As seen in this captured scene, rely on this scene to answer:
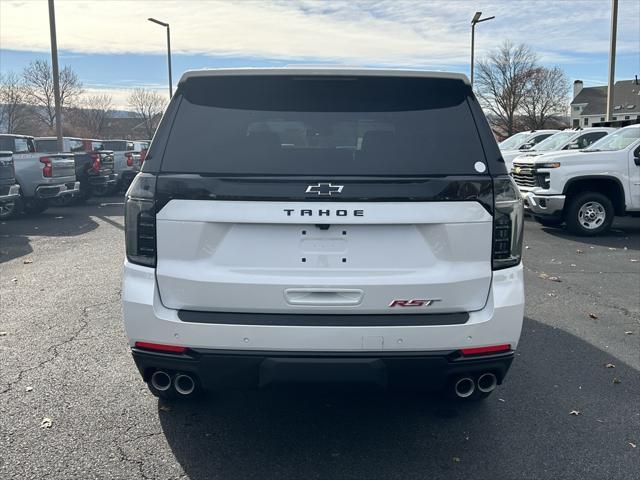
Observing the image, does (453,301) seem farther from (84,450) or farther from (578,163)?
(578,163)

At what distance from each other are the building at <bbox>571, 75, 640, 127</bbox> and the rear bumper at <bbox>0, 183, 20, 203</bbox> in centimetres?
8297

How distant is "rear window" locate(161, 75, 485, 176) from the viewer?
3.11 metres

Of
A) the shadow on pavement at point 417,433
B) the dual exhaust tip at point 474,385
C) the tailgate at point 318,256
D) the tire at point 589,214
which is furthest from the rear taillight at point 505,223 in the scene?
the tire at point 589,214

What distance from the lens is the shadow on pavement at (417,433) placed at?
335 cm

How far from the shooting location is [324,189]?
3.01m

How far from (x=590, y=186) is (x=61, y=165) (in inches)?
440

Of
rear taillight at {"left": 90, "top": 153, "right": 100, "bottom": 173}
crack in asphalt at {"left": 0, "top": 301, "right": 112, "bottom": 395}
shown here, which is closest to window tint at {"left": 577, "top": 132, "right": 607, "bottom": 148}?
crack in asphalt at {"left": 0, "top": 301, "right": 112, "bottom": 395}

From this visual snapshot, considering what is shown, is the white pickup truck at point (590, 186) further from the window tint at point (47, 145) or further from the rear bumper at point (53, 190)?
the window tint at point (47, 145)

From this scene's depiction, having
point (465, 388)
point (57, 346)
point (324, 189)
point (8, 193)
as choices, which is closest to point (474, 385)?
point (465, 388)

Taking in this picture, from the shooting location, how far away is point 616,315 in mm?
6297

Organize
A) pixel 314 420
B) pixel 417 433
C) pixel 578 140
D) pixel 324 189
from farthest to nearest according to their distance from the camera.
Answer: pixel 578 140, pixel 314 420, pixel 417 433, pixel 324 189

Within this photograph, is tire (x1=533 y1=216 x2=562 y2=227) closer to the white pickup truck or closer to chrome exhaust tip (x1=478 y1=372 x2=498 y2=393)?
the white pickup truck

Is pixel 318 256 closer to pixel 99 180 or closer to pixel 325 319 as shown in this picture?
pixel 325 319

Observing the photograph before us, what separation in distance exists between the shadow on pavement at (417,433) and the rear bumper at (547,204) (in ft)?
23.4
